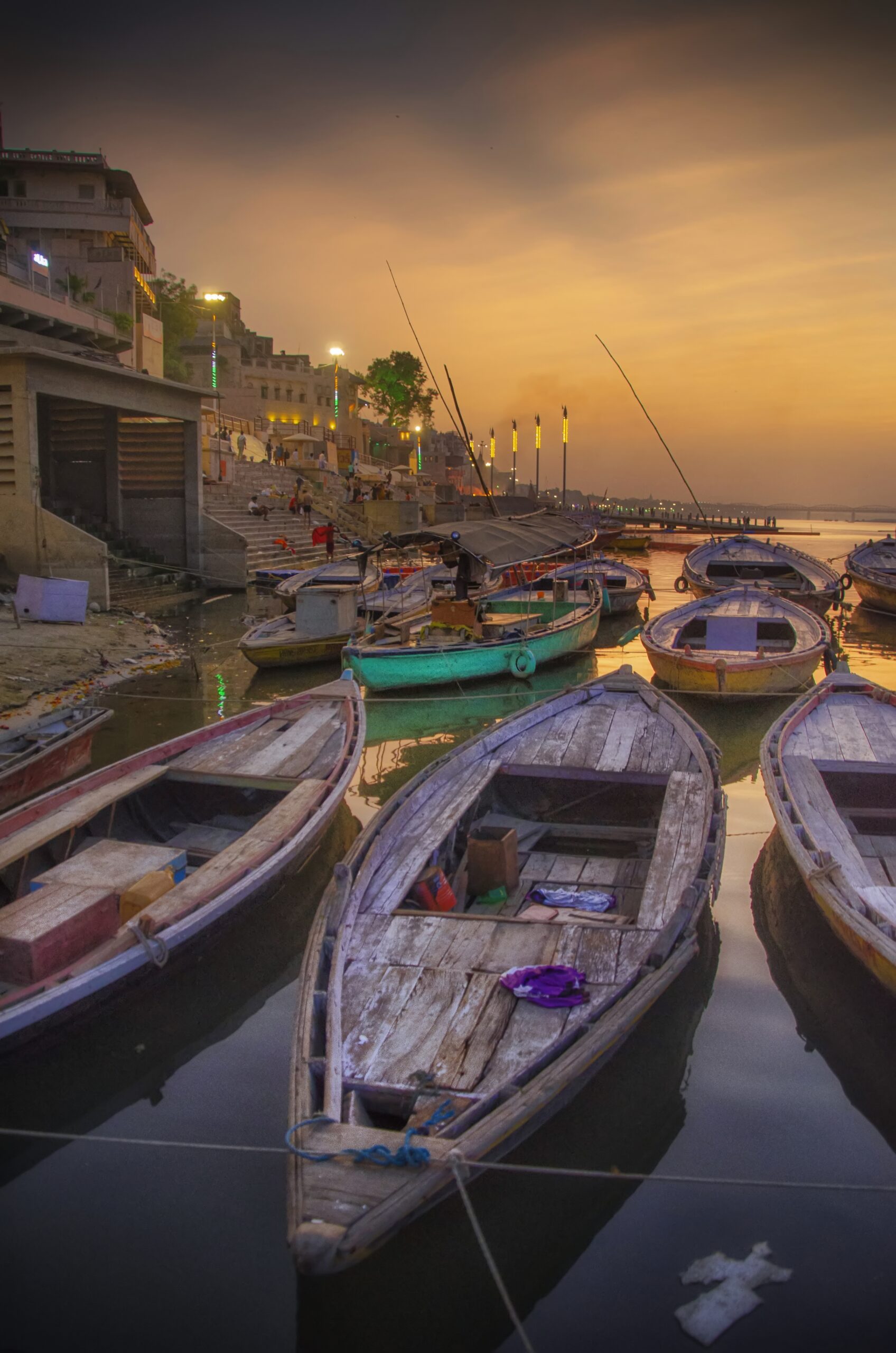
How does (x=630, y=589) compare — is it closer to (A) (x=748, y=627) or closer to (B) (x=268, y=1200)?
(A) (x=748, y=627)

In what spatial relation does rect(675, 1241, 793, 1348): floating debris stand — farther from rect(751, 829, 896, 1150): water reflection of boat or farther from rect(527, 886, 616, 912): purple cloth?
rect(527, 886, 616, 912): purple cloth

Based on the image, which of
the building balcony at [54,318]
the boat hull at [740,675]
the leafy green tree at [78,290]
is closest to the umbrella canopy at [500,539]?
the boat hull at [740,675]

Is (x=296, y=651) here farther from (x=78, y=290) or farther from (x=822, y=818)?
(x=78, y=290)

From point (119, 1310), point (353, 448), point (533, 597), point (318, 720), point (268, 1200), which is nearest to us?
point (119, 1310)

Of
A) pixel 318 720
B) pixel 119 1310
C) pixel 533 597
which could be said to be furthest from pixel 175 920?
pixel 533 597

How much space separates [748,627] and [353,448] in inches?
2585

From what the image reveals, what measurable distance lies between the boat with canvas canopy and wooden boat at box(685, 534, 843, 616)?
7306 millimetres

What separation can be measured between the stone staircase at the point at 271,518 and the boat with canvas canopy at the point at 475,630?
1183cm

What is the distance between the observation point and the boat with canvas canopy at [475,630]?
51.3ft

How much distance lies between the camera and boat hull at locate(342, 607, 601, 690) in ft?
50.8

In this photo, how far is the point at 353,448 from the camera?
3088 inches

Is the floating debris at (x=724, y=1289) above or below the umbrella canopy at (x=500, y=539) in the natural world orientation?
below

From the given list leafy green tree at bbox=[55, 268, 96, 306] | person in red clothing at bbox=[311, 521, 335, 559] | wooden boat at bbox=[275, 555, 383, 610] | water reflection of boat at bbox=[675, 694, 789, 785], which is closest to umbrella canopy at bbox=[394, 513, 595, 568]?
wooden boat at bbox=[275, 555, 383, 610]

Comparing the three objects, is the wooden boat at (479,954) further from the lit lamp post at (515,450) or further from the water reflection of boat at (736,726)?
the lit lamp post at (515,450)
